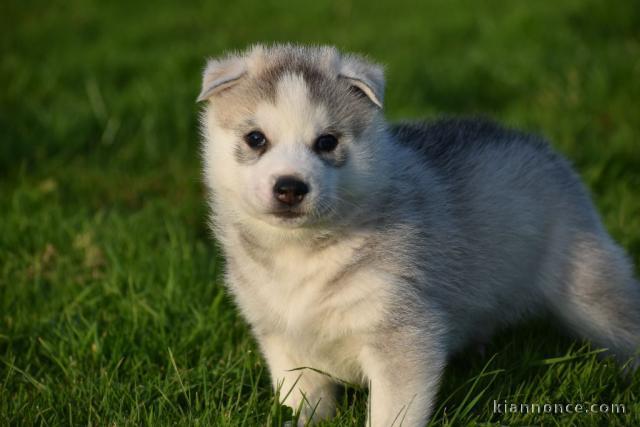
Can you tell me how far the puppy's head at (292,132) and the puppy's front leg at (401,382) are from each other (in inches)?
22.9

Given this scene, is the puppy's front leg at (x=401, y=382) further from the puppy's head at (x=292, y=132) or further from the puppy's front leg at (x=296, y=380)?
the puppy's head at (x=292, y=132)

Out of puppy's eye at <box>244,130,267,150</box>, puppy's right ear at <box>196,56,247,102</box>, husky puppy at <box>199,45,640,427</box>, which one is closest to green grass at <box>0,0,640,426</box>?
husky puppy at <box>199,45,640,427</box>

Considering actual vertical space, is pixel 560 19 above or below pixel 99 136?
above

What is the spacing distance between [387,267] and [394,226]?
7.5 inches

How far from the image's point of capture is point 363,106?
11.3 ft

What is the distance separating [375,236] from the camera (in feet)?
11.0

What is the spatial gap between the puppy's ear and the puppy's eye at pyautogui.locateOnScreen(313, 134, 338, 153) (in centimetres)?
26

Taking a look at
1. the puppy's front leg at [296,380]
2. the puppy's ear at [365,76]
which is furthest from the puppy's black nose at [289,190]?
the puppy's front leg at [296,380]

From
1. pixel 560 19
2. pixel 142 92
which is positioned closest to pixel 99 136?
pixel 142 92

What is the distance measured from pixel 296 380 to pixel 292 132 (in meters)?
1.13

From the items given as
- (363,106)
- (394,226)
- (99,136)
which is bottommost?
(99,136)

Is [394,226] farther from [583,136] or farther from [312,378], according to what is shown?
[583,136]

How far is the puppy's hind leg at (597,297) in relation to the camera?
3.88 meters

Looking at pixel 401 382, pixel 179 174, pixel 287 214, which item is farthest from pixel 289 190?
pixel 179 174
